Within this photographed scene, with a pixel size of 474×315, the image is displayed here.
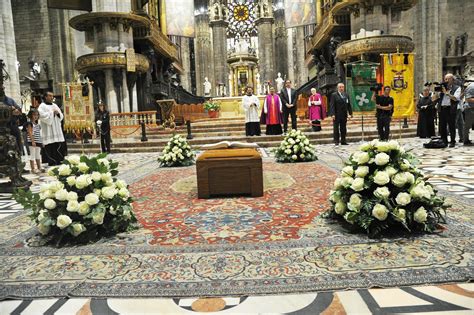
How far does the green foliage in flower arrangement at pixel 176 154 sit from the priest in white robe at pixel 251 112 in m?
4.43

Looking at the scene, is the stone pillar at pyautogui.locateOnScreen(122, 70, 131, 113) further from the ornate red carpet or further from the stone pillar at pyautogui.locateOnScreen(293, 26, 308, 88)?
the stone pillar at pyautogui.locateOnScreen(293, 26, 308, 88)

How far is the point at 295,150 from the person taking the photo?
23.9 feet

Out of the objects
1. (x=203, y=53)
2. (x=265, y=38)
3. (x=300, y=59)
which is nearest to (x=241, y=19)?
(x=265, y=38)

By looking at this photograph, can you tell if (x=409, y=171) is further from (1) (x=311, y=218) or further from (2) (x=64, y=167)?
(2) (x=64, y=167)

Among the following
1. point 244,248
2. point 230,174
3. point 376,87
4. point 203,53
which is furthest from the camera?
point 203,53

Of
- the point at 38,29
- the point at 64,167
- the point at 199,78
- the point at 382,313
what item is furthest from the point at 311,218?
the point at 199,78

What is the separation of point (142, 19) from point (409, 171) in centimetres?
1646

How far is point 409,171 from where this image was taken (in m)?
2.81

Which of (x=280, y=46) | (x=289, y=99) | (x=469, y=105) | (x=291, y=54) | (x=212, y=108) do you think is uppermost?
(x=280, y=46)

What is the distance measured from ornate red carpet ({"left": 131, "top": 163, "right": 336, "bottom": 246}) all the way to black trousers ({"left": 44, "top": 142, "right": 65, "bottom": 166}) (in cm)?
391

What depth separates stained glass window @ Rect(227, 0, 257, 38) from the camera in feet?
126

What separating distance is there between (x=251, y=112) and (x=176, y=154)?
4.93 metres

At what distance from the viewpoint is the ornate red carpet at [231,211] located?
2941 mm

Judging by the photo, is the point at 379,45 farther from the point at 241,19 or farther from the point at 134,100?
the point at 241,19
